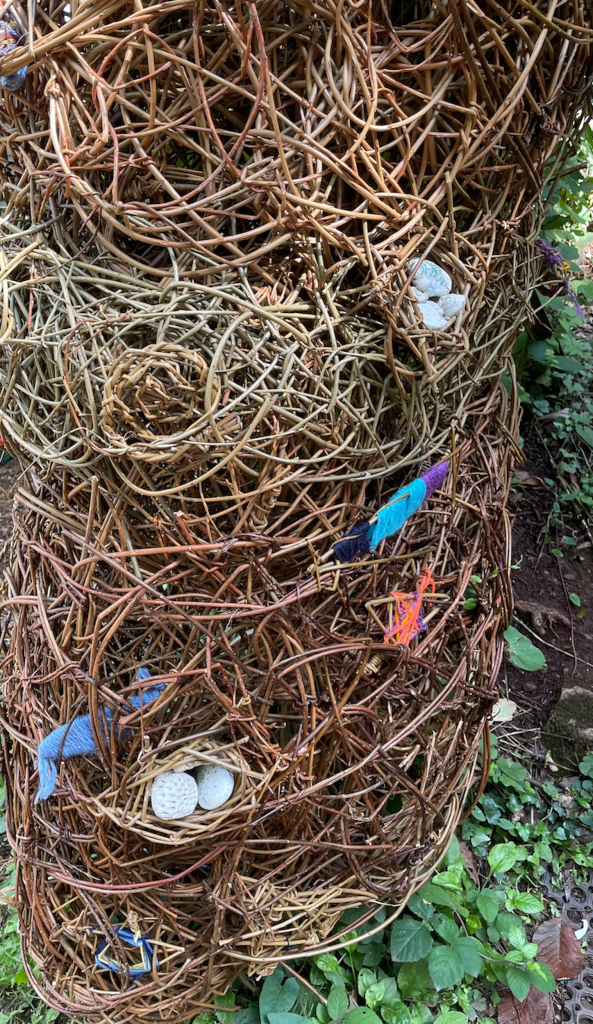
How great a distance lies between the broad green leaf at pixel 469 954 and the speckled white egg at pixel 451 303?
1105mm

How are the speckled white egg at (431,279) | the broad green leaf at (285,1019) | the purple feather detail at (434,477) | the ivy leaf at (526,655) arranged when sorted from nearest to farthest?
the speckled white egg at (431,279)
the purple feather detail at (434,477)
the broad green leaf at (285,1019)
the ivy leaf at (526,655)

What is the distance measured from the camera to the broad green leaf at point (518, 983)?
1.15m

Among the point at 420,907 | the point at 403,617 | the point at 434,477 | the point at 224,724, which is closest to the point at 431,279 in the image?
the point at 434,477

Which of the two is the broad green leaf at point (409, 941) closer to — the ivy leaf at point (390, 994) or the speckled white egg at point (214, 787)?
the ivy leaf at point (390, 994)

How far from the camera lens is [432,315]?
833mm

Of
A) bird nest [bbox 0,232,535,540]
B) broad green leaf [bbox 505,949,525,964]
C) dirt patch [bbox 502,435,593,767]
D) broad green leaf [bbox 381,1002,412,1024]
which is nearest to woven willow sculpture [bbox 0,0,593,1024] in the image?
bird nest [bbox 0,232,535,540]

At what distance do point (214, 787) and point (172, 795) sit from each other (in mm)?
59

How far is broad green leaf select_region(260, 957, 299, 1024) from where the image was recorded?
3.57 feet

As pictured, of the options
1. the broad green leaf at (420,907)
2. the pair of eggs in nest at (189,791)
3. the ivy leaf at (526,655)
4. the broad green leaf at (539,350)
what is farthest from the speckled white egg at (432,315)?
the broad green leaf at (539,350)

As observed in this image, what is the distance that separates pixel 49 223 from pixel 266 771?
77cm

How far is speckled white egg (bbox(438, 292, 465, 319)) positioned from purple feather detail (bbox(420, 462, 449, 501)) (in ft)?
0.74

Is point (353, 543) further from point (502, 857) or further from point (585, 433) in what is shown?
point (585, 433)

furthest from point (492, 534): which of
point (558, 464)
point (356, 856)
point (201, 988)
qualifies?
point (558, 464)

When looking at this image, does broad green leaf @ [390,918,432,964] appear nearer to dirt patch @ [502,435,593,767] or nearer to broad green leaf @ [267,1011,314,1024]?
broad green leaf @ [267,1011,314,1024]
